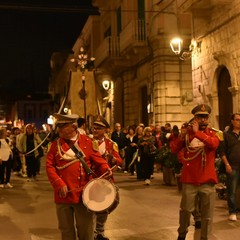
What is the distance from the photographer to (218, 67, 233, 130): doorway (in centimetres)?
1612

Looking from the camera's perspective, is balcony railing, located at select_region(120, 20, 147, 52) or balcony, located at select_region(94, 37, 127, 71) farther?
balcony, located at select_region(94, 37, 127, 71)

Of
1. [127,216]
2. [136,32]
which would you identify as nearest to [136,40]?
[136,32]

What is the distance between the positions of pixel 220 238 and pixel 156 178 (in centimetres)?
864

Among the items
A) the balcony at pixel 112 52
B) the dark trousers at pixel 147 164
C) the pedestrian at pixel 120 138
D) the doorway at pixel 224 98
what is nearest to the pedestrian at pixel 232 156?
the dark trousers at pixel 147 164

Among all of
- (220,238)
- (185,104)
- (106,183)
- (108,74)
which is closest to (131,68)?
(108,74)

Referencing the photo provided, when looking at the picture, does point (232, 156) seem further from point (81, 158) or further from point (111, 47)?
point (111, 47)

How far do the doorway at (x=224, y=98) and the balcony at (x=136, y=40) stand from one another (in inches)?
277

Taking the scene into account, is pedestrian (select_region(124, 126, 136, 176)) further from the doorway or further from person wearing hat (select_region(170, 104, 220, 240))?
person wearing hat (select_region(170, 104, 220, 240))

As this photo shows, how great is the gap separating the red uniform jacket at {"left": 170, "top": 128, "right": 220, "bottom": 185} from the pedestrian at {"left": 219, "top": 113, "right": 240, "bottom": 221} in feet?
6.87

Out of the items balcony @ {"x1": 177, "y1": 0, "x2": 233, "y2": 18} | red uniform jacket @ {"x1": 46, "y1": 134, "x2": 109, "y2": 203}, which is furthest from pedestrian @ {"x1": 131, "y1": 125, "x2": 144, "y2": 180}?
red uniform jacket @ {"x1": 46, "y1": 134, "x2": 109, "y2": 203}

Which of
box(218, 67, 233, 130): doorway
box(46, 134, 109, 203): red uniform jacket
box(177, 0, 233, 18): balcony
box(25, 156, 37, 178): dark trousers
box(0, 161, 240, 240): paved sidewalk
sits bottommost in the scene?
box(0, 161, 240, 240): paved sidewalk

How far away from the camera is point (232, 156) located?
878 centimetres

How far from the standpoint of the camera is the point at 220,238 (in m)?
7.37

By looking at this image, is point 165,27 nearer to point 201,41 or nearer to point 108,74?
point 201,41
